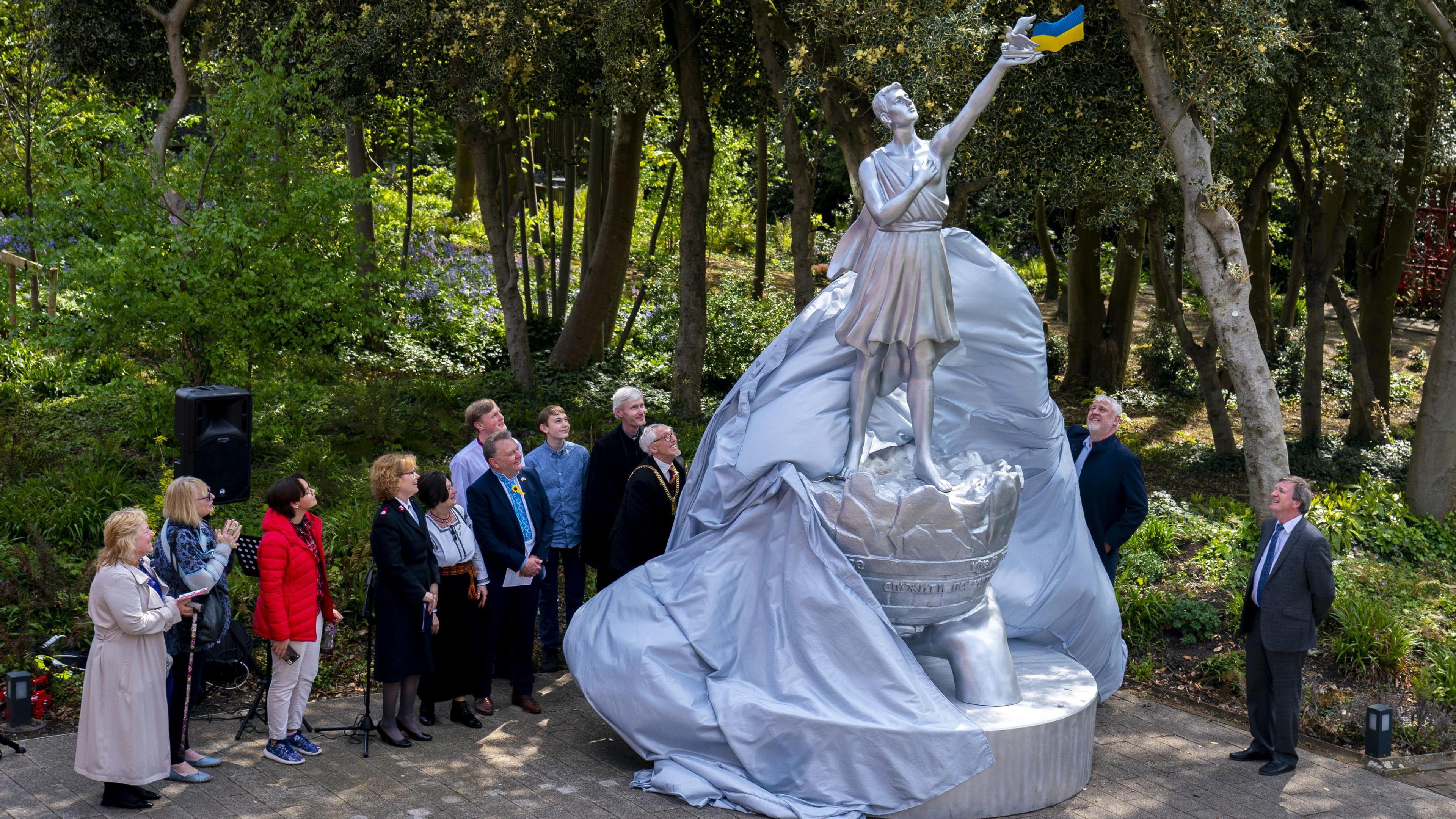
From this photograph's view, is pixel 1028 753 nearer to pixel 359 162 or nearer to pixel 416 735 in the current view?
pixel 416 735

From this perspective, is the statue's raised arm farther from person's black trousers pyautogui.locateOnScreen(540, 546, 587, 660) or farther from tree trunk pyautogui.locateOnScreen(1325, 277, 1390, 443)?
tree trunk pyautogui.locateOnScreen(1325, 277, 1390, 443)

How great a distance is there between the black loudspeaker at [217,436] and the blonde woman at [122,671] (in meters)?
2.22

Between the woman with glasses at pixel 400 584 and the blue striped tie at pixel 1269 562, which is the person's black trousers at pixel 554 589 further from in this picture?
the blue striped tie at pixel 1269 562

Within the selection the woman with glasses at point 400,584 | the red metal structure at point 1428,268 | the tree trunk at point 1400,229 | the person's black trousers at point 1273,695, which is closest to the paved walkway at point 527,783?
the person's black trousers at point 1273,695

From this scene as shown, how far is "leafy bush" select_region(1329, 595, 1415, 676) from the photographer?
784 centimetres

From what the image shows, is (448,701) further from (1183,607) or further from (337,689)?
(1183,607)

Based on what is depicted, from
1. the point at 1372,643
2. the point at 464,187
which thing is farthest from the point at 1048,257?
the point at 1372,643

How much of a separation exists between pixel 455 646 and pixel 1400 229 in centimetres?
1438

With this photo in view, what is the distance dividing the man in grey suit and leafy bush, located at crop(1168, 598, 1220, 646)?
205 cm

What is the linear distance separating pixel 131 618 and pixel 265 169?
6116 mm

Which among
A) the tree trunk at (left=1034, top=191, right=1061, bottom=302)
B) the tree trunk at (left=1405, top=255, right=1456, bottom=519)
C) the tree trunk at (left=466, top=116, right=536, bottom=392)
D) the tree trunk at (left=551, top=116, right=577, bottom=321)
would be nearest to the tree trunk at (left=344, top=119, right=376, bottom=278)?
the tree trunk at (left=466, top=116, right=536, bottom=392)

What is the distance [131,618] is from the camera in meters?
5.10

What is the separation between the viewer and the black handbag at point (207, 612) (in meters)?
5.62

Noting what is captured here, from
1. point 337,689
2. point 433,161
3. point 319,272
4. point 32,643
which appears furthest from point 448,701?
point 433,161
